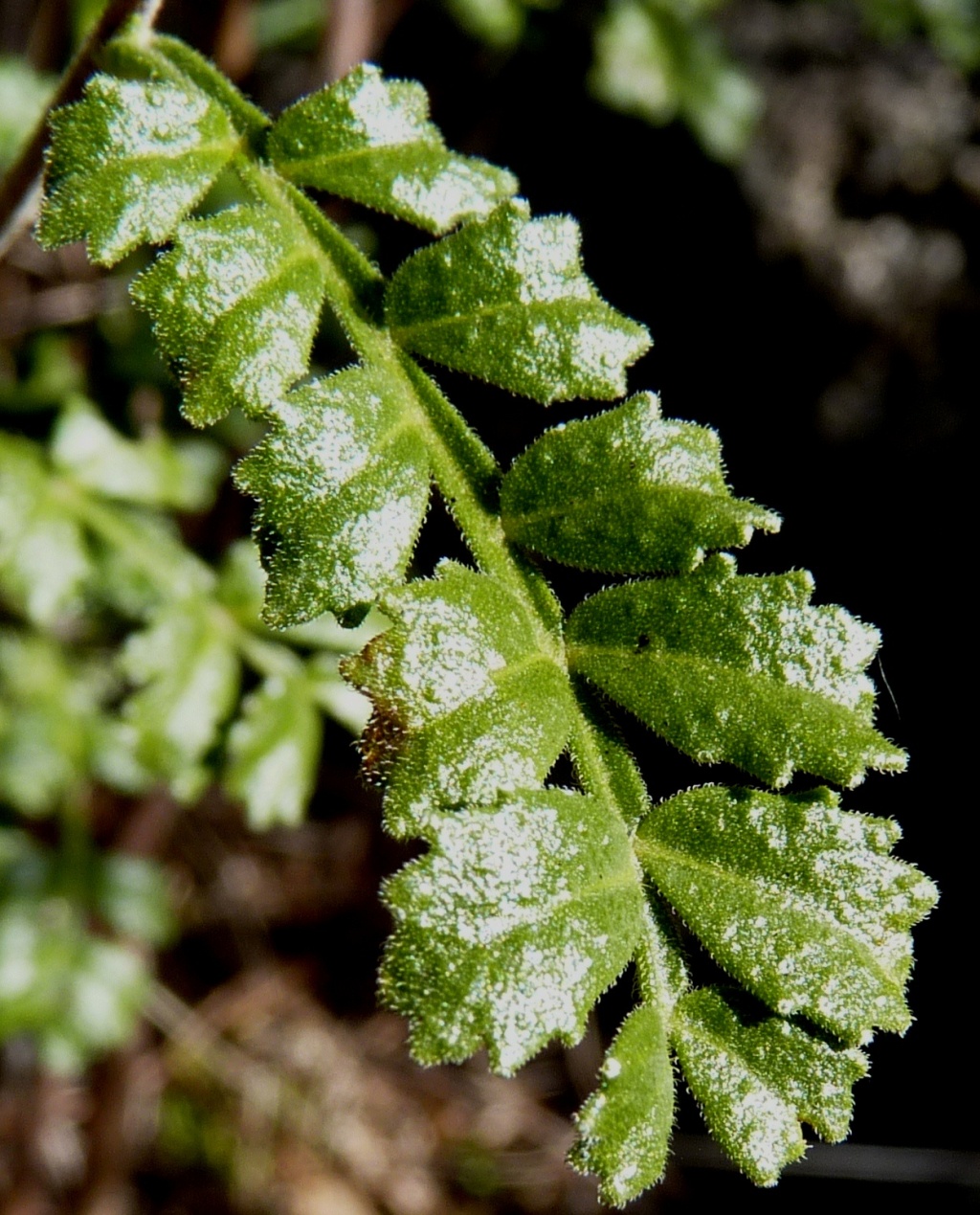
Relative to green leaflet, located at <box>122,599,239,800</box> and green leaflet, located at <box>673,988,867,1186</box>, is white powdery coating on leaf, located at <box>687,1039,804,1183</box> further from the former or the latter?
green leaflet, located at <box>122,599,239,800</box>

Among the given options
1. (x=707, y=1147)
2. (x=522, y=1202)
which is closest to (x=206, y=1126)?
(x=522, y=1202)

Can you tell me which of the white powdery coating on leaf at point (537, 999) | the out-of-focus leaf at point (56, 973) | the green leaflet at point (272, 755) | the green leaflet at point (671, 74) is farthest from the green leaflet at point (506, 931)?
the green leaflet at point (671, 74)

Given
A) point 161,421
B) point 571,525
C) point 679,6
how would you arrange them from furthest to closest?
point 679,6, point 161,421, point 571,525

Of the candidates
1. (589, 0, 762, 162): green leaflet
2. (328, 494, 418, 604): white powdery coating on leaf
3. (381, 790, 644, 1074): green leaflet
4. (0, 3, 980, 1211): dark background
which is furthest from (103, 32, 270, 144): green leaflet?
(589, 0, 762, 162): green leaflet

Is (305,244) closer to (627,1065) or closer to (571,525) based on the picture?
(571,525)

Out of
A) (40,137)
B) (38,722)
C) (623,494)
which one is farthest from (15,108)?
(623,494)
